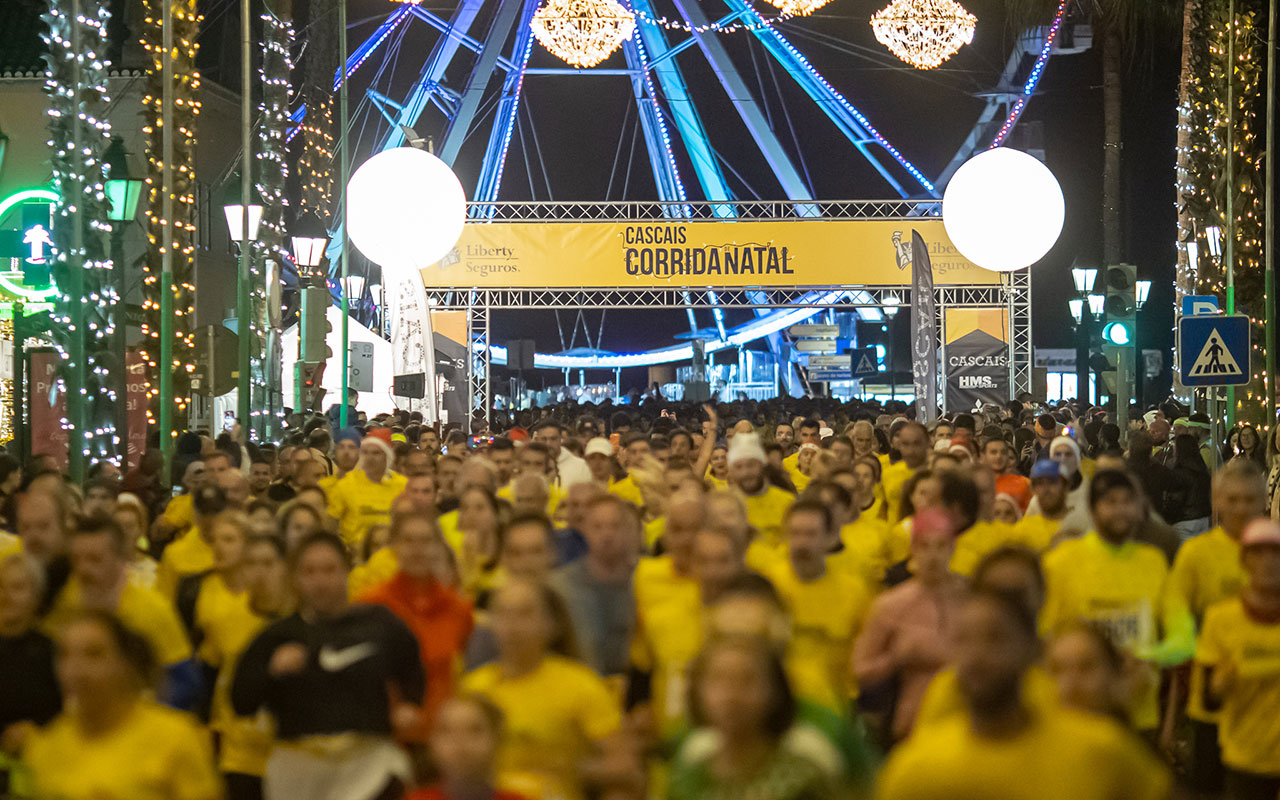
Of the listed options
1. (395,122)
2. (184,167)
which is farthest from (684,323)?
(184,167)

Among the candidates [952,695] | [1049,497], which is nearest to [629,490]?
[1049,497]

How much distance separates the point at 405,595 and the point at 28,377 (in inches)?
400

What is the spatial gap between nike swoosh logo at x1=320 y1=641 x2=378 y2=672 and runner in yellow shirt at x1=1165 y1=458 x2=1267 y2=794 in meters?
3.30

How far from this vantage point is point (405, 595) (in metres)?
6.67

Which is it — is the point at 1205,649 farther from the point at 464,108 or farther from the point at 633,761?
the point at 464,108

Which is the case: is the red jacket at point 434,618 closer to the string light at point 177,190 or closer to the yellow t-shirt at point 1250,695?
the yellow t-shirt at point 1250,695

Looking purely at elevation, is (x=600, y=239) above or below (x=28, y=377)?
above

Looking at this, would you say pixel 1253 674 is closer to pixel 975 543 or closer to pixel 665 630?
pixel 665 630

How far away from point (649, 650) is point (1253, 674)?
2264 mm

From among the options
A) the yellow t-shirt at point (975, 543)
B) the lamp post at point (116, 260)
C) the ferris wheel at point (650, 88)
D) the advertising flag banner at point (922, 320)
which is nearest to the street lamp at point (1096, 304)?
the ferris wheel at point (650, 88)

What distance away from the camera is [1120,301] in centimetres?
2003

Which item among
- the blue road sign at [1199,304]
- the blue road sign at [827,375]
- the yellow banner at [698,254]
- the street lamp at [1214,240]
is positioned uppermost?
the yellow banner at [698,254]

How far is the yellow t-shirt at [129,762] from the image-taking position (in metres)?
4.82

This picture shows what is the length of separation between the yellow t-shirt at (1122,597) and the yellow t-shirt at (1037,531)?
4.94ft
